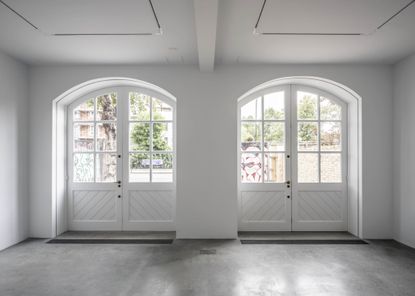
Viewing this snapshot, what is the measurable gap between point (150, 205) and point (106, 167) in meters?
1.03

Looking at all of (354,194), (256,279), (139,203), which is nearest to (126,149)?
(139,203)

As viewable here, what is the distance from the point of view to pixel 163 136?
5.26 meters

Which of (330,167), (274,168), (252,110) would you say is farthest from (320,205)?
(252,110)

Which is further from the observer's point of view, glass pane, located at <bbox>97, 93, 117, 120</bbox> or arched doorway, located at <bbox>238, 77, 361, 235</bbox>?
glass pane, located at <bbox>97, 93, 117, 120</bbox>

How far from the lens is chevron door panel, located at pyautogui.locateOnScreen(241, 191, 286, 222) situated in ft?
17.0

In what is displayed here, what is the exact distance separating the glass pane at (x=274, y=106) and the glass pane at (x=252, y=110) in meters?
0.12

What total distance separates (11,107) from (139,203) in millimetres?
2457

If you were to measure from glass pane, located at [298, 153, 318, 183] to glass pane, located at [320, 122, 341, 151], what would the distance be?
0.25 metres

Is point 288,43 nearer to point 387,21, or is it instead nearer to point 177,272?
point 387,21

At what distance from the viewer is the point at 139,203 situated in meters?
5.22

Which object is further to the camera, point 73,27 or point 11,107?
point 11,107

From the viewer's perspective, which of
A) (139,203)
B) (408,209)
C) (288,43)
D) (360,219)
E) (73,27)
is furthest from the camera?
(139,203)

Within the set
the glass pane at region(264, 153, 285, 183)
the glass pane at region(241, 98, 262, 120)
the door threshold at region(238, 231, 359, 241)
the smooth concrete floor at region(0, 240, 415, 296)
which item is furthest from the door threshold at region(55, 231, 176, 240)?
the glass pane at region(241, 98, 262, 120)

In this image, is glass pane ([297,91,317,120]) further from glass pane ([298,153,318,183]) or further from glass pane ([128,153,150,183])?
glass pane ([128,153,150,183])
